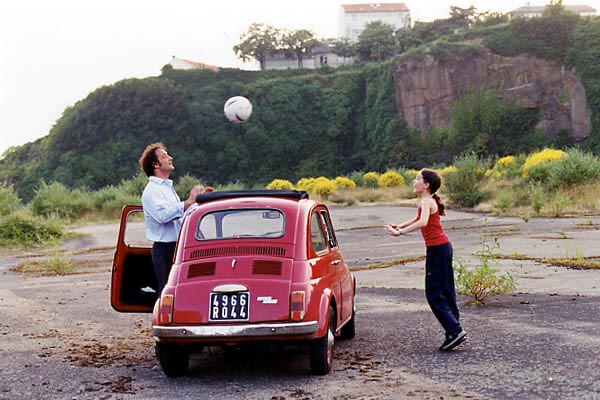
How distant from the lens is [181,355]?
7.54m

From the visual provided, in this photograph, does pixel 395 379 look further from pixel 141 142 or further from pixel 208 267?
pixel 141 142

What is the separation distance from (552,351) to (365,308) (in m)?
3.98

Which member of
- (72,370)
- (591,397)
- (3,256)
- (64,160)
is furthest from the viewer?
(64,160)

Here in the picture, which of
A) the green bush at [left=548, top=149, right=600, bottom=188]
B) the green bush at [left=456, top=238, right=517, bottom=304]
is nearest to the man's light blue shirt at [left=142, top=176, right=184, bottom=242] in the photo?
the green bush at [left=456, top=238, right=517, bottom=304]

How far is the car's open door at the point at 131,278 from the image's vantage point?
8.98 meters

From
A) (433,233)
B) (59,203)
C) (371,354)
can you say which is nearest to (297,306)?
(371,354)

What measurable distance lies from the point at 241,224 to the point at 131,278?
172 centimetres

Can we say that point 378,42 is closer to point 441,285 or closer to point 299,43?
point 299,43

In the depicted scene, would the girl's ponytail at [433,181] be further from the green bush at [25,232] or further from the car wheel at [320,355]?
the green bush at [25,232]

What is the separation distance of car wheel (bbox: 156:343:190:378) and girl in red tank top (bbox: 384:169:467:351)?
2174 millimetres

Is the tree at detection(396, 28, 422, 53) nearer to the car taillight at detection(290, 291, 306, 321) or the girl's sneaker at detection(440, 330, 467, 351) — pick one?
the girl's sneaker at detection(440, 330, 467, 351)

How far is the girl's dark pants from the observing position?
26.7 feet

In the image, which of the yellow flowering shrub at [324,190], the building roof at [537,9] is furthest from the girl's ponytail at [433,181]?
the building roof at [537,9]

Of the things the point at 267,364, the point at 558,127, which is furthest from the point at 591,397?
the point at 558,127
